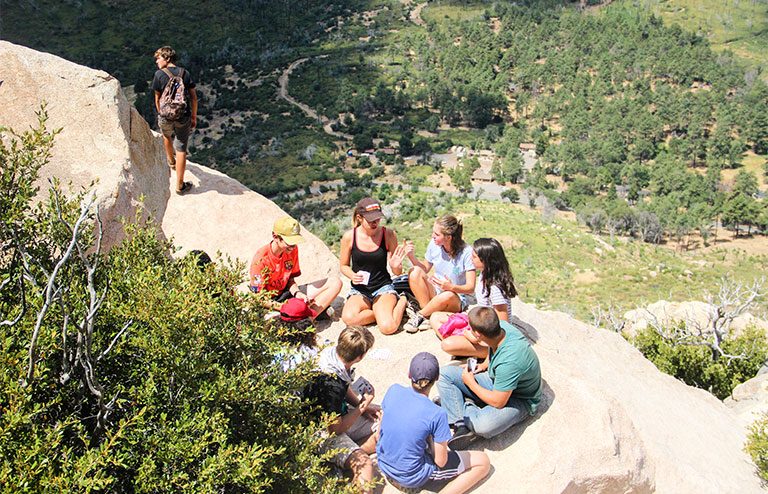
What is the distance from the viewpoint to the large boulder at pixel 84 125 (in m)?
5.93

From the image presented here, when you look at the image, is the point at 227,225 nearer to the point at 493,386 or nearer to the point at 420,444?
the point at 493,386

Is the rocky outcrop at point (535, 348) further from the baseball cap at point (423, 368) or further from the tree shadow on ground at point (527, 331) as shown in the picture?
the baseball cap at point (423, 368)

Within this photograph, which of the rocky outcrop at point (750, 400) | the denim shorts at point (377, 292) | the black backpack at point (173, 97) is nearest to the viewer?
the denim shorts at point (377, 292)

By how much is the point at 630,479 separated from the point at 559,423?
98 centimetres

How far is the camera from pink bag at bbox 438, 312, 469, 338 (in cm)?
609

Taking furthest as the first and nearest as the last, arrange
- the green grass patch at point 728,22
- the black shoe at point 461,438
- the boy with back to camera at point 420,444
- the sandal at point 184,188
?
1. the green grass patch at point 728,22
2. the sandal at point 184,188
3. the black shoe at point 461,438
4. the boy with back to camera at point 420,444

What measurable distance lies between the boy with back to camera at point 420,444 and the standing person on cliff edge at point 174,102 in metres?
5.20

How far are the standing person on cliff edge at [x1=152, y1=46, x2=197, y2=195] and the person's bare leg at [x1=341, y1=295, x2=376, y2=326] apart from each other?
3.47m

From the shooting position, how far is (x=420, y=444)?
452 cm

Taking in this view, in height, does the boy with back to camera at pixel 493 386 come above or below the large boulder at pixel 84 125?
below

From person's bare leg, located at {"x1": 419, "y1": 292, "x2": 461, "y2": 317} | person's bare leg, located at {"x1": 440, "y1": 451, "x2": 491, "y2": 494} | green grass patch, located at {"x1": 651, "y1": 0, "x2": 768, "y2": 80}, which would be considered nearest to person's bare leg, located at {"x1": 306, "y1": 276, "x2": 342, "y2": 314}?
person's bare leg, located at {"x1": 419, "y1": 292, "x2": 461, "y2": 317}

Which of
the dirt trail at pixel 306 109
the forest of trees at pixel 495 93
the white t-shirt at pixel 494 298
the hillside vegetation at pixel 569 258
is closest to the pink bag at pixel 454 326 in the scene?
the white t-shirt at pixel 494 298

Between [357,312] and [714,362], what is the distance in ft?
→ 41.1

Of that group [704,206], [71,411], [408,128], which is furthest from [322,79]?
[71,411]
